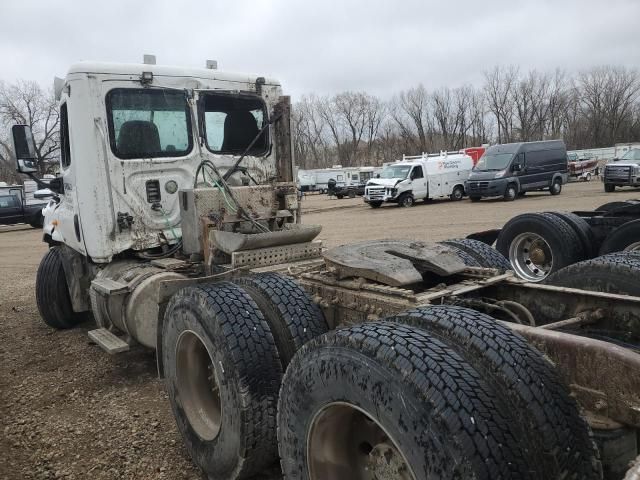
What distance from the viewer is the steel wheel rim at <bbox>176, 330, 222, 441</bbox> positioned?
10.7ft

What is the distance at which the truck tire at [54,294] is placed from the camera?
6344 mm

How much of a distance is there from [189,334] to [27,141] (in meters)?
3.37

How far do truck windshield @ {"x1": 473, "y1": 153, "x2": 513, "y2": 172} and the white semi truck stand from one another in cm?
2021

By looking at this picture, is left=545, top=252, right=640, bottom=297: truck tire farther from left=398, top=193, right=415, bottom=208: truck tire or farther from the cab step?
left=398, top=193, right=415, bottom=208: truck tire

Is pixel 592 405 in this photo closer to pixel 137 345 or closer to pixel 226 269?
pixel 226 269

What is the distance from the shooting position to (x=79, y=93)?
4770 mm

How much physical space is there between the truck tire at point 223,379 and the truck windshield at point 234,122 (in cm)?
241

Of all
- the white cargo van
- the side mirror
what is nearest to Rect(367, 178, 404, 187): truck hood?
the white cargo van

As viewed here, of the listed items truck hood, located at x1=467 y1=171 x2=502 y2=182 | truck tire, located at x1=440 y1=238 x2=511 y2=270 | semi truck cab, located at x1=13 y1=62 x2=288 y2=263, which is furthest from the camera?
truck hood, located at x1=467 y1=171 x2=502 y2=182

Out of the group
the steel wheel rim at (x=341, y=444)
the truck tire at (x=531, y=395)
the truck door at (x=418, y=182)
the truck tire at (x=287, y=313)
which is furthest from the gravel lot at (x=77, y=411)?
the truck door at (x=418, y=182)

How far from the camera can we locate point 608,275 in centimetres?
313

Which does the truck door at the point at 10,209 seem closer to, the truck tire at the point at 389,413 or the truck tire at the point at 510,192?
the truck tire at the point at 510,192

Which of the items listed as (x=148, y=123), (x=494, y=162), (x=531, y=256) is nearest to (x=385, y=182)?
(x=494, y=162)

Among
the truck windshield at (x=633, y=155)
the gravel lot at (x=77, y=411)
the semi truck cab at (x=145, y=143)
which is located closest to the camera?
the gravel lot at (x=77, y=411)
